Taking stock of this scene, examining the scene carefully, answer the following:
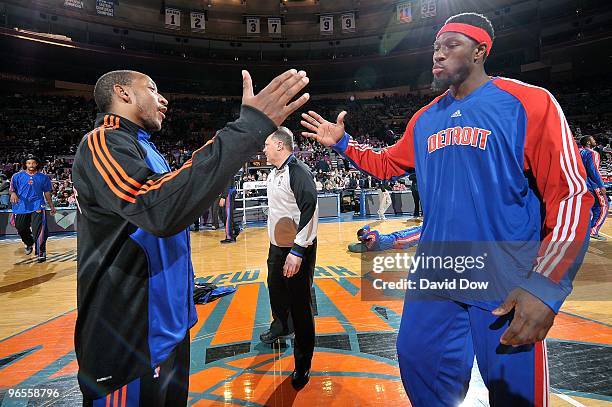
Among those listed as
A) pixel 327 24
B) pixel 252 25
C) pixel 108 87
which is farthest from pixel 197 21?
pixel 108 87

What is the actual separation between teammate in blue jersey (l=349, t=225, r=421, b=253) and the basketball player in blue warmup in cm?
602

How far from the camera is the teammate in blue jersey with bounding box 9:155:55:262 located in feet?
26.0

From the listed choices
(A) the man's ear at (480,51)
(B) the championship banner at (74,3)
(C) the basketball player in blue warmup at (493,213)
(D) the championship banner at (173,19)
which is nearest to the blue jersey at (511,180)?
(C) the basketball player in blue warmup at (493,213)

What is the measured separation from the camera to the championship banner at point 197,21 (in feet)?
86.1

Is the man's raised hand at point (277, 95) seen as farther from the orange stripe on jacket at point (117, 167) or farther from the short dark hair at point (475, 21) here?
the short dark hair at point (475, 21)

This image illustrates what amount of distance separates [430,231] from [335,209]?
12057 millimetres

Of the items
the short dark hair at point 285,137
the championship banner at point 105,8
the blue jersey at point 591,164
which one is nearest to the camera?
the short dark hair at point 285,137

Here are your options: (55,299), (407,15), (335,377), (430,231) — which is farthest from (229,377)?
(407,15)

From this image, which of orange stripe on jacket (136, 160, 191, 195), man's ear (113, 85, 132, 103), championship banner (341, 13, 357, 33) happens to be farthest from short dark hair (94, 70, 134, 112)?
championship banner (341, 13, 357, 33)

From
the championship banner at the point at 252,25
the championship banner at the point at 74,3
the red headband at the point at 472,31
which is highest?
the championship banner at the point at 252,25

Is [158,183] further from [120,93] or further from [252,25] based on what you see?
[252,25]

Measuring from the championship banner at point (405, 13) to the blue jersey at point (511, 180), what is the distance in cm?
2818

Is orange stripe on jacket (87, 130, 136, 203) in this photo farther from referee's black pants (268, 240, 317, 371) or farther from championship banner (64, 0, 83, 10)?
championship banner (64, 0, 83, 10)

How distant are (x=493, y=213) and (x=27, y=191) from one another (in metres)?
9.29
